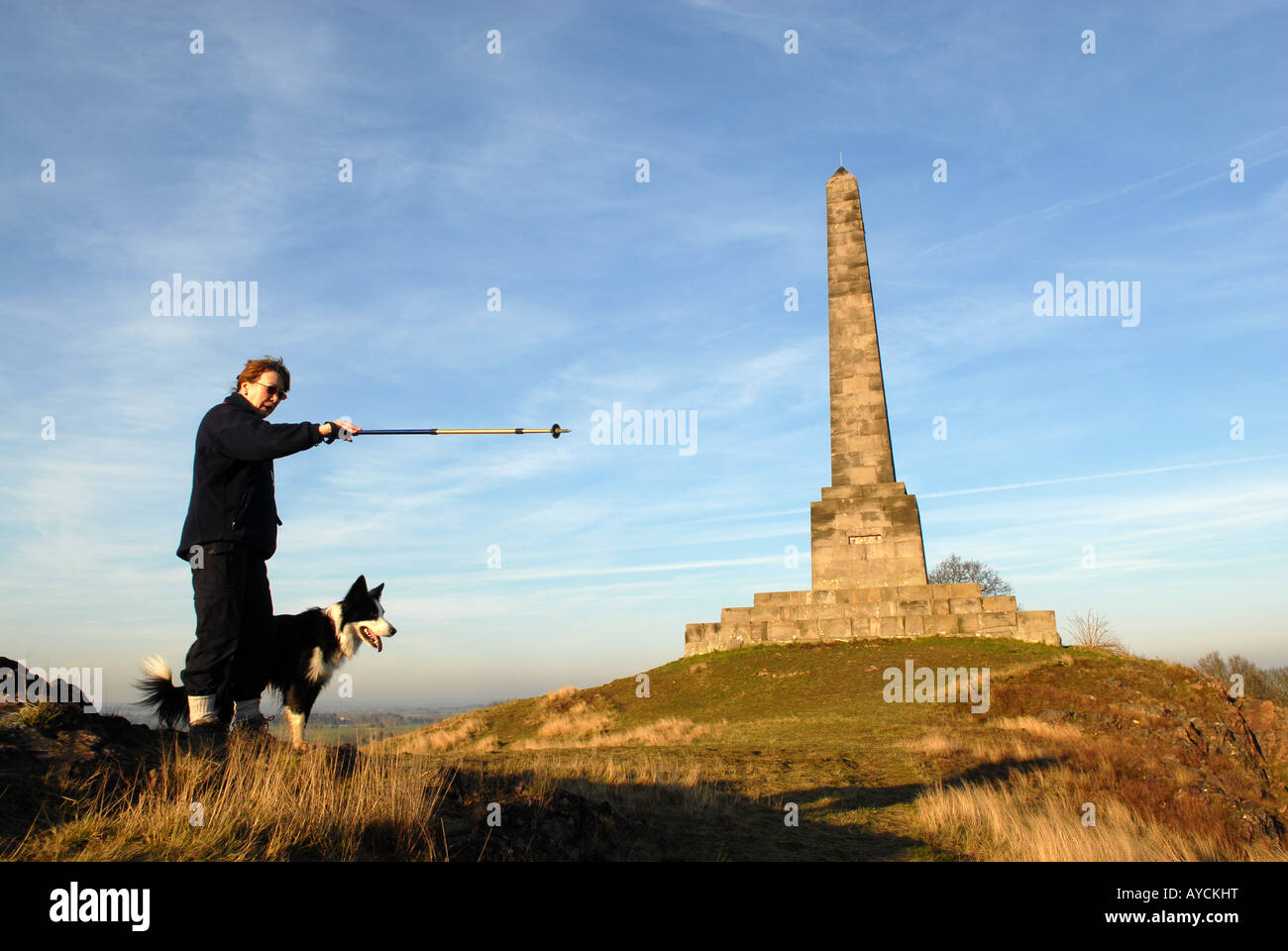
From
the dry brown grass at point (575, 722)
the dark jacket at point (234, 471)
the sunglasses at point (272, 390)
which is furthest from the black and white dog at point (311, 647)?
the dry brown grass at point (575, 722)

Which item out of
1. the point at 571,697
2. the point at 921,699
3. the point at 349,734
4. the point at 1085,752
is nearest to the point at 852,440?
the point at 921,699

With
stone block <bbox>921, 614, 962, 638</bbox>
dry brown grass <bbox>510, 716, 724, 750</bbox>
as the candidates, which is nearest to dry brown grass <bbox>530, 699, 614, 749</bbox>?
dry brown grass <bbox>510, 716, 724, 750</bbox>

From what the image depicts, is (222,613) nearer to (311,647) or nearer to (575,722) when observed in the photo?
(311,647)

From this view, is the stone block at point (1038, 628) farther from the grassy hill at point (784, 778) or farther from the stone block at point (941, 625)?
the stone block at point (941, 625)

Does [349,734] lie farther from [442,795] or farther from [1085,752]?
[1085,752]

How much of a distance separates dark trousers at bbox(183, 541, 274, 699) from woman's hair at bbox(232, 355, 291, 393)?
48.0 inches

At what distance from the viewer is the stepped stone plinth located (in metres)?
21.8

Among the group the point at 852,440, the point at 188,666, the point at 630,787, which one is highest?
the point at 852,440

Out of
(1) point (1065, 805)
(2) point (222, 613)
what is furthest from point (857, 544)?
(2) point (222, 613)

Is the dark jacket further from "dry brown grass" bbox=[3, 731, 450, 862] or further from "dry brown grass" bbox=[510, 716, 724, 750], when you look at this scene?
"dry brown grass" bbox=[510, 716, 724, 750]

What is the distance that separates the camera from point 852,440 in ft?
78.7

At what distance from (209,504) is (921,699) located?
15.2 meters
